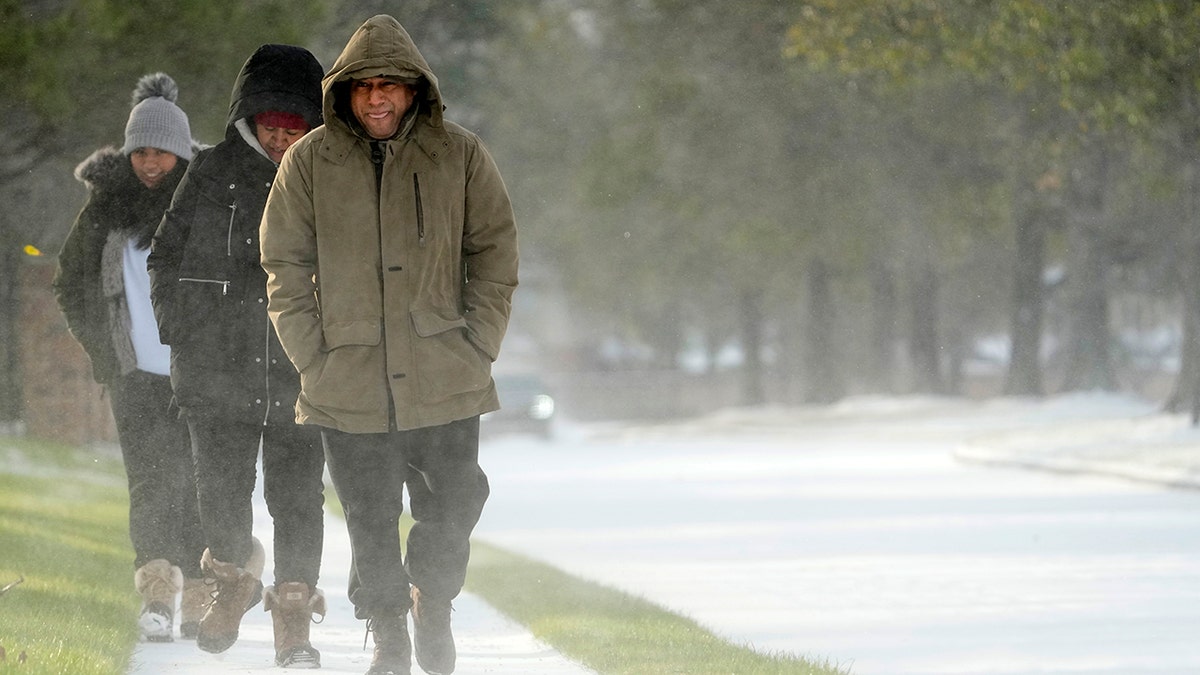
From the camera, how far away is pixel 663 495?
70.6 ft

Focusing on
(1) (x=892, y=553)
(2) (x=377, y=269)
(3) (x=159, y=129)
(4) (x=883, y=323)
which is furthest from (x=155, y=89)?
(4) (x=883, y=323)

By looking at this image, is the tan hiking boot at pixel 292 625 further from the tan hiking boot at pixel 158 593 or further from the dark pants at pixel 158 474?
the dark pants at pixel 158 474

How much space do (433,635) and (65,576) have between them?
3.65 metres

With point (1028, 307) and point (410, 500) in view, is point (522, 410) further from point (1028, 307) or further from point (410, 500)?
point (410, 500)

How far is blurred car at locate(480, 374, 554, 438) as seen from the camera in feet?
132

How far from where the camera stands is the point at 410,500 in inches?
268

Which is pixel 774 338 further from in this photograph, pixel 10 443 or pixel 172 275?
pixel 172 275

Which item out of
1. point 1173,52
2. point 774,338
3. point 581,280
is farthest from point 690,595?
point 774,338

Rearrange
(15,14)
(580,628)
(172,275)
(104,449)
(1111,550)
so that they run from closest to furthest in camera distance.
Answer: (172,275), (580,628), (1111,550), (15,14), (104,449)

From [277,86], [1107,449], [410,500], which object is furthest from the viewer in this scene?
[1107,449]

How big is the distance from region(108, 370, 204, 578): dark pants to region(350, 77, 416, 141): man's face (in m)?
2.05

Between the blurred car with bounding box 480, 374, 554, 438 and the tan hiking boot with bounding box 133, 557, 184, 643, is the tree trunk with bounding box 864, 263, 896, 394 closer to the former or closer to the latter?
the blurred car with bounding box 480, 374, 554, 438

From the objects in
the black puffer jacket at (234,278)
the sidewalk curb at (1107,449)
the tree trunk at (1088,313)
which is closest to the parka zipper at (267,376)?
the black puffer jacket at (234,278)

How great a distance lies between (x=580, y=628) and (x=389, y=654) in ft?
6.86
